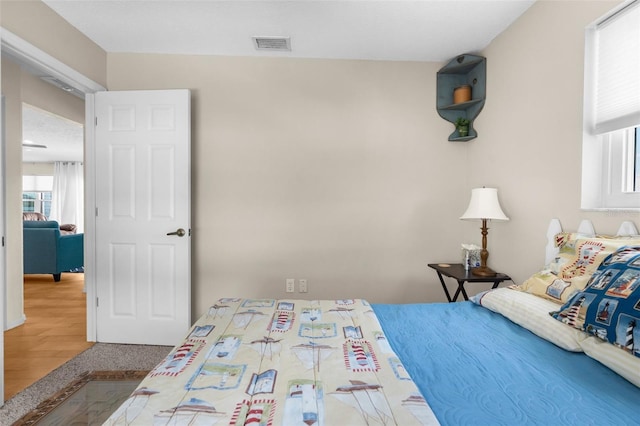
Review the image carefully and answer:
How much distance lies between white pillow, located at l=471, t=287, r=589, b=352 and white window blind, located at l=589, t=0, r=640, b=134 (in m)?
0.99

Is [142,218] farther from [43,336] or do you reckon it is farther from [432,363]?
[432,363]

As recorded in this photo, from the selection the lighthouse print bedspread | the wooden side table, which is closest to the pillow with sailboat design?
the lighthouse print bedspread

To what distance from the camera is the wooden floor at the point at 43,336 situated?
7.85ft

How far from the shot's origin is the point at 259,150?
312cm

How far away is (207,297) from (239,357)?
209 centimetres

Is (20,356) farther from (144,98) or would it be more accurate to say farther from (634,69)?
(634,69)

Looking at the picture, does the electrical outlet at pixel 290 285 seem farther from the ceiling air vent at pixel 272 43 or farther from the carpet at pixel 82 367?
the ceiling air vent at pixel 272 43

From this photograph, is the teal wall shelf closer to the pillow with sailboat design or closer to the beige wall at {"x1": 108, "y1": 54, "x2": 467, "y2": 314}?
the beige wall at {"x1": 108, "y1": 54, "x2": 467, "y2": 314}

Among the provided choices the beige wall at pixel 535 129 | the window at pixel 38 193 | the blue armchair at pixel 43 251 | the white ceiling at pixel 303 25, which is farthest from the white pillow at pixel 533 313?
the window at pixel 38 193

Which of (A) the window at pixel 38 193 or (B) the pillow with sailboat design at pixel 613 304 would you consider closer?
(B) the pillow with sailboat design at pixel 613 304

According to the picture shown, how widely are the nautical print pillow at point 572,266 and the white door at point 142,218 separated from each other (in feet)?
8.27

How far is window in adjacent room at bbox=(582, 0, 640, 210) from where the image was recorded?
1679 mm

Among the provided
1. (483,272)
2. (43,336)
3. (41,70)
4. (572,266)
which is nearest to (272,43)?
(41,70)

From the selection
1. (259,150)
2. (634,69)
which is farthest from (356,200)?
(634,69)
